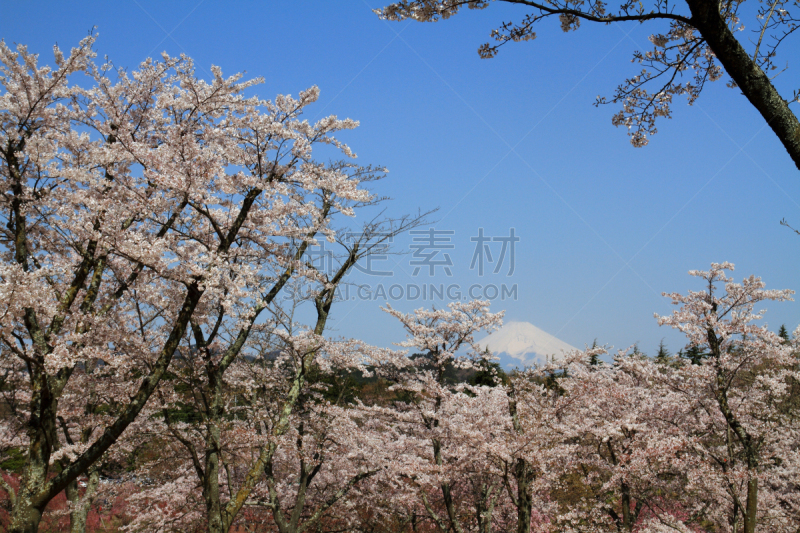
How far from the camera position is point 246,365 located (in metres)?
12.6

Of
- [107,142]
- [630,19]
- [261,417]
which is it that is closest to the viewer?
[630,19]

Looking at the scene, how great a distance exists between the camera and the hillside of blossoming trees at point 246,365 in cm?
682

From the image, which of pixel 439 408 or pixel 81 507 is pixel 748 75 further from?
pixel 81 507

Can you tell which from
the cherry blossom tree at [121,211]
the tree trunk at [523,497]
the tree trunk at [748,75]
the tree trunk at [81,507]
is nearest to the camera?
the tree trunk at [748,75]

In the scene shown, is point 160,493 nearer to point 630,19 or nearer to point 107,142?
point 107,142

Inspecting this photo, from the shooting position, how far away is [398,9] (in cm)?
438

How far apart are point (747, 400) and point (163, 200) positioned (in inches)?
614

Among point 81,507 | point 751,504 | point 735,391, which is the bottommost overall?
point 81,507

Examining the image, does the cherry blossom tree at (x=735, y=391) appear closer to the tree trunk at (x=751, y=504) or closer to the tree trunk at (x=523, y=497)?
the tree trunk at (x=751, y=504)

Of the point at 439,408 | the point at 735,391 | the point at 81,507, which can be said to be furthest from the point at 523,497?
the point at 81,507

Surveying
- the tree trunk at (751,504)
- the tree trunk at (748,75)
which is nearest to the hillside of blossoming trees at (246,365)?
the tree trunk at (751,504)

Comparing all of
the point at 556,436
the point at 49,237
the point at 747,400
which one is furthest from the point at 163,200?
the point at 747,400

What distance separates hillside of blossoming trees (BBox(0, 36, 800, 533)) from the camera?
6.82m

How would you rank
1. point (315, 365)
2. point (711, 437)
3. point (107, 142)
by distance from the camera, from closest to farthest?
A: point (107, 142) → point (315, 365) → point (711, 437)
